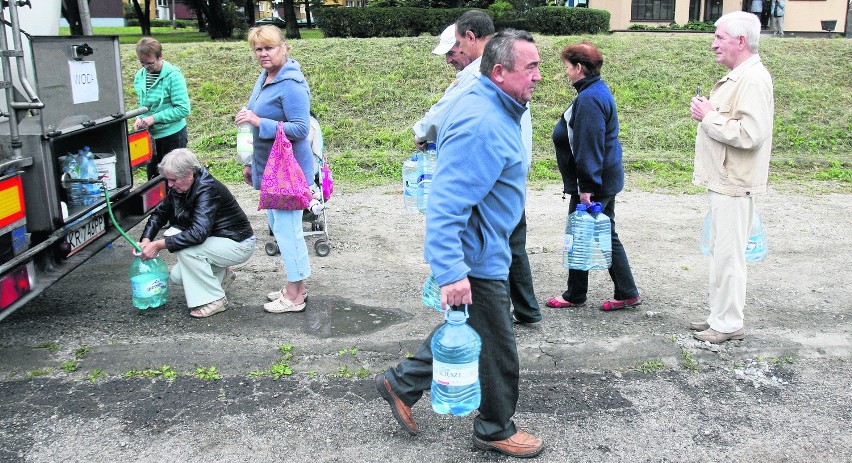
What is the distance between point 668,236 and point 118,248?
17.0ft

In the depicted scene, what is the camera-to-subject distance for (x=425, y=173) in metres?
5.76

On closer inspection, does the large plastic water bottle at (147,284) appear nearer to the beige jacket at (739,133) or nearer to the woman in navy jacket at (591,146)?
the woman in navy jacket at (591,146)

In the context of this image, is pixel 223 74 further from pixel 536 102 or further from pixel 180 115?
pixel 180 115

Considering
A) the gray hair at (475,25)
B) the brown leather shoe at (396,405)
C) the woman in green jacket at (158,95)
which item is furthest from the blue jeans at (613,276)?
the woman in green jacket at (158,95)

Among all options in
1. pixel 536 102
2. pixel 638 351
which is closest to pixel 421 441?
pixel 638 351

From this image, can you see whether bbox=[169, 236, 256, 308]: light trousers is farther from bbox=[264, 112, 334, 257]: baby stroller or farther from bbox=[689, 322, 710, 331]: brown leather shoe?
bbox=[689, 322, 710, 331]: brown leather shoe

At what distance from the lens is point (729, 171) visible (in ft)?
16.1

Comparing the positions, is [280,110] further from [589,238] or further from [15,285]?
[589,238]

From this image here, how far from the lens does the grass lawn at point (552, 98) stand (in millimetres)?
11094

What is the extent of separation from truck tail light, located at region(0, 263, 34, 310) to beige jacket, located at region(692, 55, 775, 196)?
4.10 m

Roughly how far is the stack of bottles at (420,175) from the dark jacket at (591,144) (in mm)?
885

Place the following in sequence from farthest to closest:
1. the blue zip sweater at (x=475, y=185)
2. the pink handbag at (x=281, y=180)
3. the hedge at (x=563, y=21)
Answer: the hedge at (x=563, y=21), the pink handbag at (x=281, y=180), the blue zip sweater at (x=475, y=185)

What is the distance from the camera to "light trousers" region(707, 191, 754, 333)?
195 inches

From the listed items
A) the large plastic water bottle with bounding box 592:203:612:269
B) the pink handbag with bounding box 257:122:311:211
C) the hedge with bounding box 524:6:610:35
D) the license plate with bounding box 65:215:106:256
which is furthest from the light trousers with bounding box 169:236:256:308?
the hedge with bounding box 524:6:610:35
